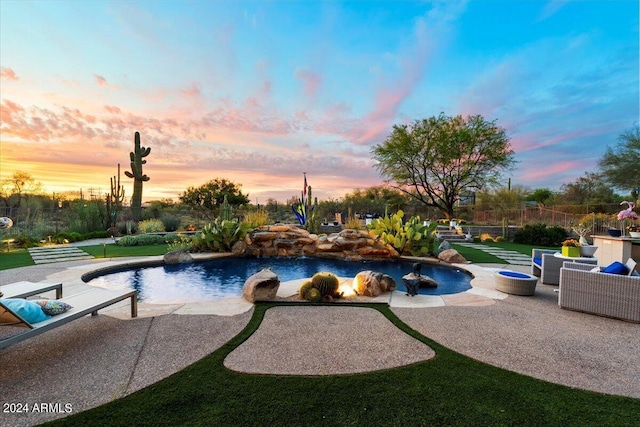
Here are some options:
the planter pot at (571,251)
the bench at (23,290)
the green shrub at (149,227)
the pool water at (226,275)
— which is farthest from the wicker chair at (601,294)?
the green shrub at (149,227)

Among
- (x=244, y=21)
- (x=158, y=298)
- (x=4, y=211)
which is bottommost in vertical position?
(x=158, y=298)

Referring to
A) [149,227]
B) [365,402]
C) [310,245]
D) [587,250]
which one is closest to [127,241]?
[149,227]

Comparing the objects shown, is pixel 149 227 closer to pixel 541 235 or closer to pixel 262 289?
pixel 262 289

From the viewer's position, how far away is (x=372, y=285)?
4.69m

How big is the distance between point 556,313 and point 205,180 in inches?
808

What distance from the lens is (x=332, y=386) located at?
6.91 feet

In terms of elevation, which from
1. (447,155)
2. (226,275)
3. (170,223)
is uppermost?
(447,155)

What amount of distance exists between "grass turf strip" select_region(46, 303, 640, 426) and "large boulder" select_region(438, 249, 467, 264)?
5.64 metres

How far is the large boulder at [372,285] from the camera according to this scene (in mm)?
4679

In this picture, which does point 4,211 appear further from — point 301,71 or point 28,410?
point 28,410

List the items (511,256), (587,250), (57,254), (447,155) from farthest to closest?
(447,155) < (511,256) < (57,254) < (587,250)

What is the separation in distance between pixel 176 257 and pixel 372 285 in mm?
5549

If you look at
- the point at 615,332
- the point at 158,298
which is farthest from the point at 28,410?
the point at 615,332

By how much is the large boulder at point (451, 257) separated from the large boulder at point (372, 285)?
11.5ft
